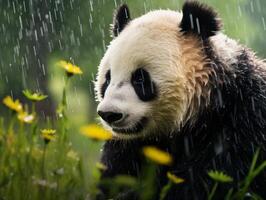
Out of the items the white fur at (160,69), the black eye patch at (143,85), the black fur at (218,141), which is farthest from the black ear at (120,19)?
the black fur at (218,141)

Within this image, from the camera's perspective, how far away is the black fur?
4.08 meters

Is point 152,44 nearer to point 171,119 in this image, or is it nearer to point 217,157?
point 171,119

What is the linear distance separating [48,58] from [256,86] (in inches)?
519

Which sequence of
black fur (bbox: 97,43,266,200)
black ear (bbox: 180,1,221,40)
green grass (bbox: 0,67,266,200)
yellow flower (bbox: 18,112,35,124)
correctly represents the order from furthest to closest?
black ear (bbox: 180,1,221,40)
black fur (bbox: 97,43,266,200)
yellow flower (bbox: 18,112,35,124)
green grass (bbox: 0,67,266,200)

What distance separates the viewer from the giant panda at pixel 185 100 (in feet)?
13.6

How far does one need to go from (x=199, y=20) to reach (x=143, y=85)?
61cm

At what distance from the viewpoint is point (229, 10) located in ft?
55.2

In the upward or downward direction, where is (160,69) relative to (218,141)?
upward

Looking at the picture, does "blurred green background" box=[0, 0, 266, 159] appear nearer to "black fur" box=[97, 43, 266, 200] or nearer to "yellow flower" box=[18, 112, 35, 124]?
"black fur" box=[97, 43, 266, 200]

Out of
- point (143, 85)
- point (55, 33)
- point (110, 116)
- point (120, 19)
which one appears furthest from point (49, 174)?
point (55, 33)

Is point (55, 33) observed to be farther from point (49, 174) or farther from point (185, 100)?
point (49, 174)

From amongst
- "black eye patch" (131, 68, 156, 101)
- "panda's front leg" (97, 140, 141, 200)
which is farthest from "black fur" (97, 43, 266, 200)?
"black eye patch" (131, 68, 156, 101)

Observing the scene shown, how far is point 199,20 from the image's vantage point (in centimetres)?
463

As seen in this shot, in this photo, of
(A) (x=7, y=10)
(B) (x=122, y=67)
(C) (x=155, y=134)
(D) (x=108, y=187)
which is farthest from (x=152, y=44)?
(A) (x=7, y=10)
